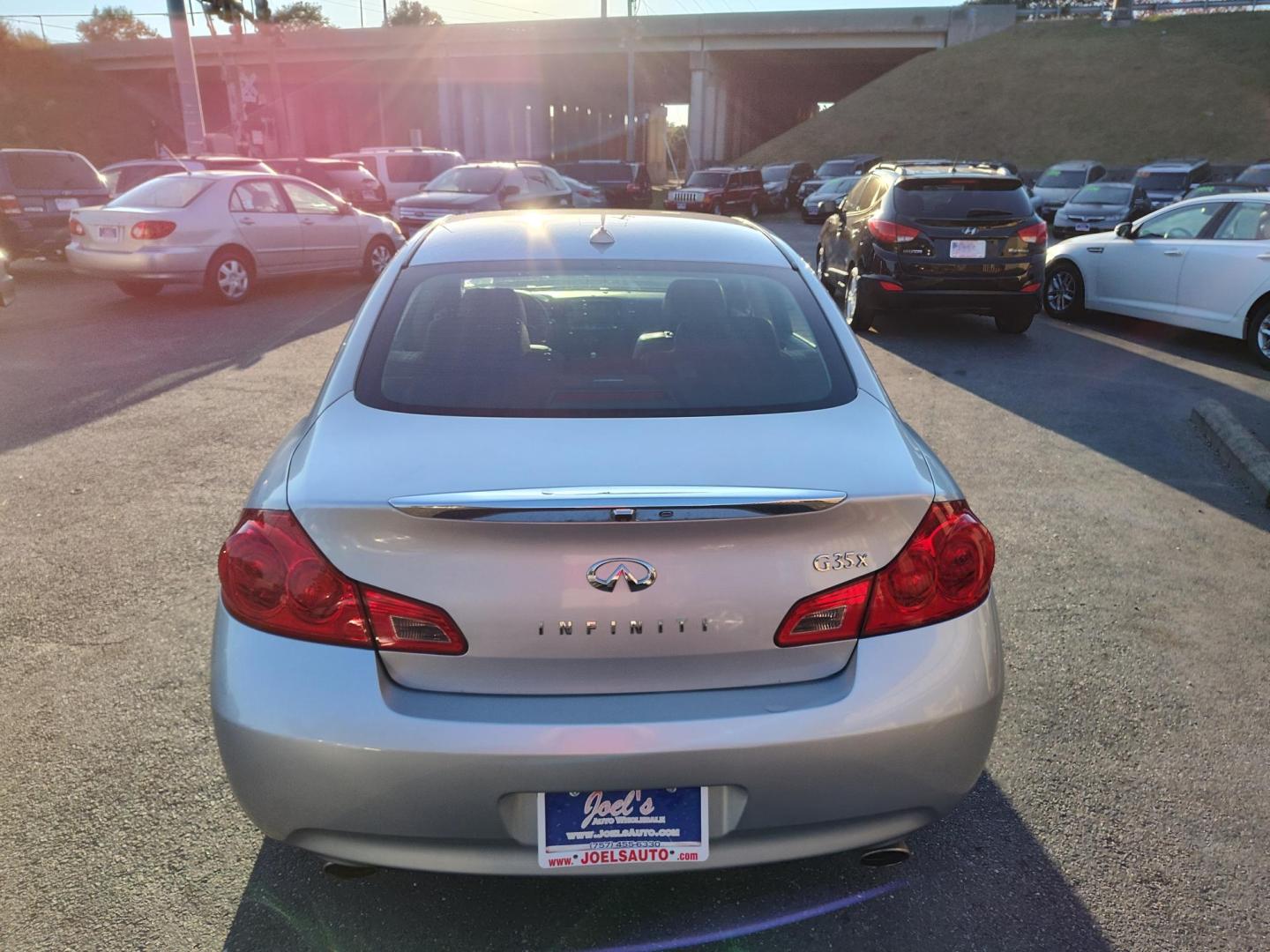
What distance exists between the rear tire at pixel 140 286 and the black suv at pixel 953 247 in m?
8.11

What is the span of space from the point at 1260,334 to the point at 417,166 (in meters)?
20.6

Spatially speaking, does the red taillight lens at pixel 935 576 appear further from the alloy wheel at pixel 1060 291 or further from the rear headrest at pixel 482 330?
the alloy wheel at pixel 1060 291

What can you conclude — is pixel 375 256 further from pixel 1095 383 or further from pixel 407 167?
pixel 407 167

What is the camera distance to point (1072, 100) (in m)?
46.8

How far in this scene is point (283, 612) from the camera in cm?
202

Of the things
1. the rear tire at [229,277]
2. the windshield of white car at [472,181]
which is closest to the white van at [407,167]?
the windshield of white car at [472,181]

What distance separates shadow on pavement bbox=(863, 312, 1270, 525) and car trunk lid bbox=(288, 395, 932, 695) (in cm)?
431

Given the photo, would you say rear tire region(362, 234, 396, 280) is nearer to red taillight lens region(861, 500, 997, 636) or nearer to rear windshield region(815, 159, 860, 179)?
red taillight lens region(861, 500, 997, 636)

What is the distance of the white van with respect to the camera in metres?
24.2

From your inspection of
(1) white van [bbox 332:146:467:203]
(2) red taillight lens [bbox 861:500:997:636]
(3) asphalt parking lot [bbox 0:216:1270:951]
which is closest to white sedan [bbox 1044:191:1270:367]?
(3) asphalt parking lot [bbox 0:216:1270:951]

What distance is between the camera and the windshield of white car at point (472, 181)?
18.4 m

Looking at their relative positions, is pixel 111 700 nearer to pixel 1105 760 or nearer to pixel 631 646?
pixel 631 646

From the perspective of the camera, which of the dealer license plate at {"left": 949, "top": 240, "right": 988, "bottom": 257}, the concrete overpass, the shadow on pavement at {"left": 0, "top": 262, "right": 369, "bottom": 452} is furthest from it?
the concrete overpass

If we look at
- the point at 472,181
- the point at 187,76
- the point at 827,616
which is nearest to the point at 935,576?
the point at 827,616
